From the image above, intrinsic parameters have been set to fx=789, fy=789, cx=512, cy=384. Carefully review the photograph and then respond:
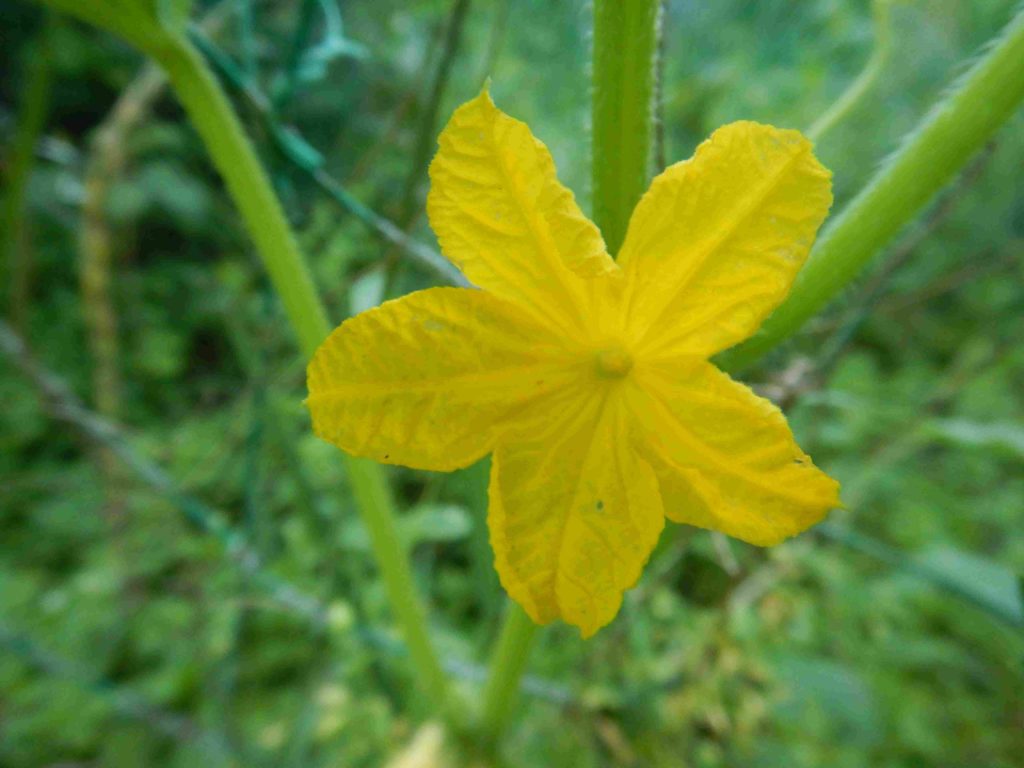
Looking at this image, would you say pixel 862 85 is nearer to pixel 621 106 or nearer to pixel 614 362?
pixel 621 106

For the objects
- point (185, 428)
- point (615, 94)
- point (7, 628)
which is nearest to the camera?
point (615, 94)

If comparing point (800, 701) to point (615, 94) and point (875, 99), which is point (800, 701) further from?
point (875, 99)

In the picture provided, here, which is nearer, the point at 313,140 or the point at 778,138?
the point at 778,138

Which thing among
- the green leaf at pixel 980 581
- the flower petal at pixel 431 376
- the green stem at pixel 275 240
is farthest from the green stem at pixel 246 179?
A: the green leaf at pixel 980 581

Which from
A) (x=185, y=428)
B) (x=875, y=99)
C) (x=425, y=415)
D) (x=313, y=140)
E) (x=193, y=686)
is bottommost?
(x=193, y=686)

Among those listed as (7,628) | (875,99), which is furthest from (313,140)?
(875,99)

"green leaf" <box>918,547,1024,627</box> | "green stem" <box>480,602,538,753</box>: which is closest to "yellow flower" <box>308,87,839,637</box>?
"green stem" <box>480,602,538,753</box>

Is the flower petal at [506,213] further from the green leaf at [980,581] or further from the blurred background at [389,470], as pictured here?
the green leaf at [980,581]

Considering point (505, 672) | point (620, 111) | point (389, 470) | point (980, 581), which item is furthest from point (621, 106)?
point (389, 470)
